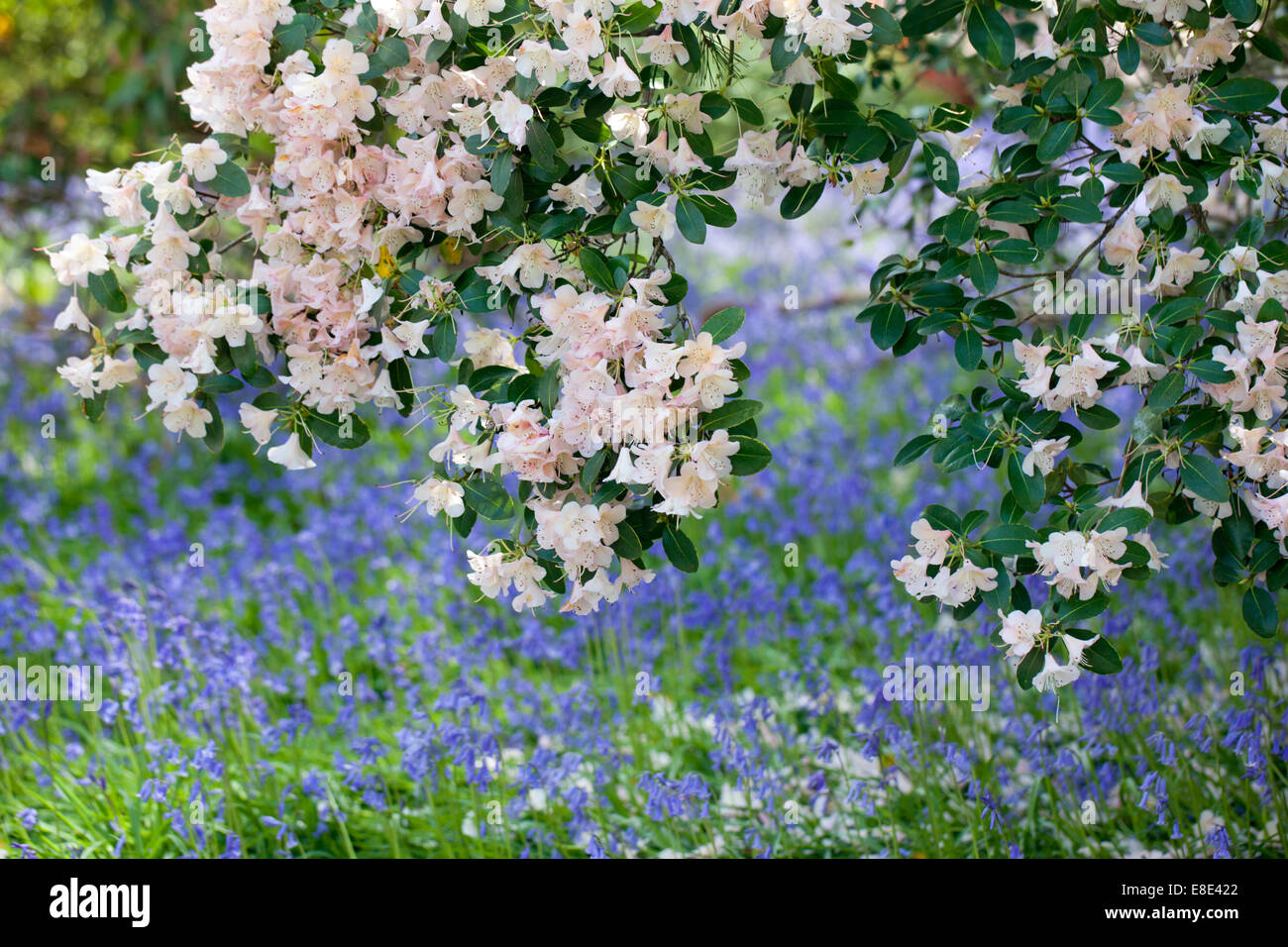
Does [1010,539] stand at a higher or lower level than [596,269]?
lower

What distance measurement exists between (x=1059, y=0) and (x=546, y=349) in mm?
990

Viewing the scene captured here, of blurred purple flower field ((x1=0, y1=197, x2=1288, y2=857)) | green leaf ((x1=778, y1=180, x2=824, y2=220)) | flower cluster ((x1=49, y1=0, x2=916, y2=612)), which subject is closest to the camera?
flower cluster ((x1=49, y1=0, x2=916, y2=612))

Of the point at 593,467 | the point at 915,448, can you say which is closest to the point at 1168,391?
the point at 915,448

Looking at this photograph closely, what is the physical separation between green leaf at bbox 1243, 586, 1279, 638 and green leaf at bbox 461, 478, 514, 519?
1.15 metres

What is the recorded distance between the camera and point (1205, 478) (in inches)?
63.0

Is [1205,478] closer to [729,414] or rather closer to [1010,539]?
[1010,539]

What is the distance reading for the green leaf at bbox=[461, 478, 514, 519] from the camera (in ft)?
5.48

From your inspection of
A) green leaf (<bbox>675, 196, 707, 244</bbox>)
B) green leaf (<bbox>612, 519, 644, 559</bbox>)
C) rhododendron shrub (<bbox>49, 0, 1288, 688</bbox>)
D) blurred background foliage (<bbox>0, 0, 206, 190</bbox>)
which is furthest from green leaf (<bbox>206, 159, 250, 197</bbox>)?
blurred background foliage (<bbox>0, 0, 206, 190</bbox>)

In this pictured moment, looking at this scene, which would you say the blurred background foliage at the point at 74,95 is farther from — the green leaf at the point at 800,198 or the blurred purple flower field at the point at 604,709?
the green leaf at the point at 800,198

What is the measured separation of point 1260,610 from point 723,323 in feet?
3.12

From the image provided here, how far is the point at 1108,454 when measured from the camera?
4211 mm

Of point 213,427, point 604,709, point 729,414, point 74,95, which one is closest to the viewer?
point 729,414

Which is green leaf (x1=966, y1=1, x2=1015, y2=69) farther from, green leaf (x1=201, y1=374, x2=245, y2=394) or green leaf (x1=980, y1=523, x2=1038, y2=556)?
green leaf (x1=201, y1=374, x2=245, y2=394)
